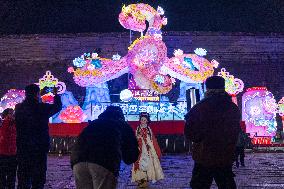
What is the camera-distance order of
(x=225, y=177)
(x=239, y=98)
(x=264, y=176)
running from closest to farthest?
(x=225, y=177) → (x=264, y=176) → (x=239, y=98)

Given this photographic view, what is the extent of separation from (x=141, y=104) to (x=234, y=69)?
8840mm

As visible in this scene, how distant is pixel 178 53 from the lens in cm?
2197

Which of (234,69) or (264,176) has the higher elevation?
(234,69)

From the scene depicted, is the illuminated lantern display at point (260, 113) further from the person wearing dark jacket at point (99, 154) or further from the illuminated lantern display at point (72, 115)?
the person wearing dark jacket at point (99, 154)

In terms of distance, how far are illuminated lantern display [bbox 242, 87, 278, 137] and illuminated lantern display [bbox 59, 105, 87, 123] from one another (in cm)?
998

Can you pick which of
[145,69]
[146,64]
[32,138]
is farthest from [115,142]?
[145,69]

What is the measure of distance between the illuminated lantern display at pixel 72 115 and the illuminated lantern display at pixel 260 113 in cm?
998

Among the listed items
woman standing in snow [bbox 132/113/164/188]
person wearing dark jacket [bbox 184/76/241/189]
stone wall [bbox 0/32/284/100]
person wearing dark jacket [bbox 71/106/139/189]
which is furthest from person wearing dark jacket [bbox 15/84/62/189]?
stone wall [bbox 0/32/284/100]

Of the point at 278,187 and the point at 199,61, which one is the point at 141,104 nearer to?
the point at 199,61

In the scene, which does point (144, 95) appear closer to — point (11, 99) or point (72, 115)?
point (72, 115)

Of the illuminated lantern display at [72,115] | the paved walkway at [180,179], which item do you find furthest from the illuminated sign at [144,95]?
the paved walkway at [180,179]

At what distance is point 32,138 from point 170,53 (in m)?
22.3

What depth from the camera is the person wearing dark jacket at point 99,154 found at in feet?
11.2

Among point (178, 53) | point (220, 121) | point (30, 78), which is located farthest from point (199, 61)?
point (220, 121)
